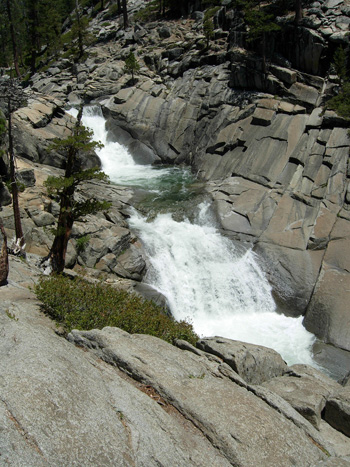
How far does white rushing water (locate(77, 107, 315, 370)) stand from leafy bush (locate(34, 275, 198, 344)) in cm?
738

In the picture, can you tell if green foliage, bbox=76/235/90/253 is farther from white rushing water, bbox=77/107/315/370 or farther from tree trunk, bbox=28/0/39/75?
tree trunk, bbox=28/0/39/75

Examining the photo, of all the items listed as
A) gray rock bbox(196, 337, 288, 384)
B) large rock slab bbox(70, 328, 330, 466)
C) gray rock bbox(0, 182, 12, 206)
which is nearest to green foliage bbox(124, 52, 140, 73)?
gray rock bbox(0, 182, 12, 206)

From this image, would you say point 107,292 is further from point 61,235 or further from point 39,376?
point 39,376

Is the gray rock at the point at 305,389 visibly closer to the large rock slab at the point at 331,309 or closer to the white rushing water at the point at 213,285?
the white rushing water at the point at 213,285

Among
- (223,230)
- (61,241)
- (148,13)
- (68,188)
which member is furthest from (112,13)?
(61,241)

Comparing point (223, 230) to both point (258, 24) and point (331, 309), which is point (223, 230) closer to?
point (331, 309)

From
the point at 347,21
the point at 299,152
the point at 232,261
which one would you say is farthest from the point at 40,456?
the point at 347,21

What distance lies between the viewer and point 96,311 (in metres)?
11.7

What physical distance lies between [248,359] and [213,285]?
37.0 ft

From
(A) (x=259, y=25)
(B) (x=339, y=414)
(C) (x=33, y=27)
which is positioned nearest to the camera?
(B) (x=339, y=414)

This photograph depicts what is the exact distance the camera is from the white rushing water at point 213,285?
66.3 feet

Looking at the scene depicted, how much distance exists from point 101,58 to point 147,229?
115 feet

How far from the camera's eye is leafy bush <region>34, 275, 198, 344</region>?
11188 millimetres

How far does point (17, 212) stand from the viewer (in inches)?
714
